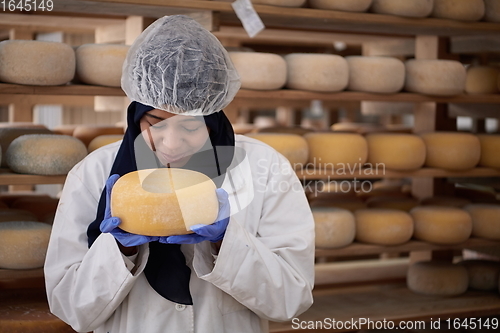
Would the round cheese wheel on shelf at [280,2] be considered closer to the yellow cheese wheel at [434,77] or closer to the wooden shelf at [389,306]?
the yellow cheese wheel at [434,77]

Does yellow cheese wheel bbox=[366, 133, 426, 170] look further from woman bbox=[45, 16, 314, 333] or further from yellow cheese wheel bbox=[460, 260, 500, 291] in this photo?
woman bbox=[45, 16, 314, 333]

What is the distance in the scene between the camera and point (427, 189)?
304 cm

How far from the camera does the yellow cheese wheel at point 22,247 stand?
6.52ft

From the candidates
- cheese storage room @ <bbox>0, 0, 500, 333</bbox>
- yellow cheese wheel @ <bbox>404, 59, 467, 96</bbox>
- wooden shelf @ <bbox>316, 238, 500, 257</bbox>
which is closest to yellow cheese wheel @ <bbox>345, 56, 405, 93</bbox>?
cheese storage room @ <bbox>0, 0, 500, 333</bbox>

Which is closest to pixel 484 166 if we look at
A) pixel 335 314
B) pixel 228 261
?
pixel 335 314


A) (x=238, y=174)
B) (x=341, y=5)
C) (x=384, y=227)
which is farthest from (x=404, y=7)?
(x=238, y=174)

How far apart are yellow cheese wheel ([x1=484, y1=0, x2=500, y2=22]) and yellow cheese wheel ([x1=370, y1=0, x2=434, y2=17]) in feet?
1.10

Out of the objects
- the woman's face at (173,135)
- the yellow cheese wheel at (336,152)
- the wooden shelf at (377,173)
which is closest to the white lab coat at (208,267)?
the woman's face at (173,135)

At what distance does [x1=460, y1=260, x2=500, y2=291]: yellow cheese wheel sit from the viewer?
280cm

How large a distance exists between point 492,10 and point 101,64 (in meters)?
1.78

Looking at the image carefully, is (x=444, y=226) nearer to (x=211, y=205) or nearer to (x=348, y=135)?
(x=348, y=135)

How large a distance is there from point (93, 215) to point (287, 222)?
48 centimetres

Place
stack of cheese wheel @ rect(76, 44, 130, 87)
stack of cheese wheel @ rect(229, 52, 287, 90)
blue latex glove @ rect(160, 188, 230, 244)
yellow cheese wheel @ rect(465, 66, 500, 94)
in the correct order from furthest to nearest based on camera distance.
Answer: yellow cheese wheel @ rect(465, 66, 500, 94), stack of cheese wheel @ rect(229, 52, 287, 90), stack of cheese wheel @ rect(76, 44, 130, 87), blue latex glove @ rect(160, 188, 230, 244)

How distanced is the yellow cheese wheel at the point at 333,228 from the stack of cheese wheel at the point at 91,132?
38.9 inches
